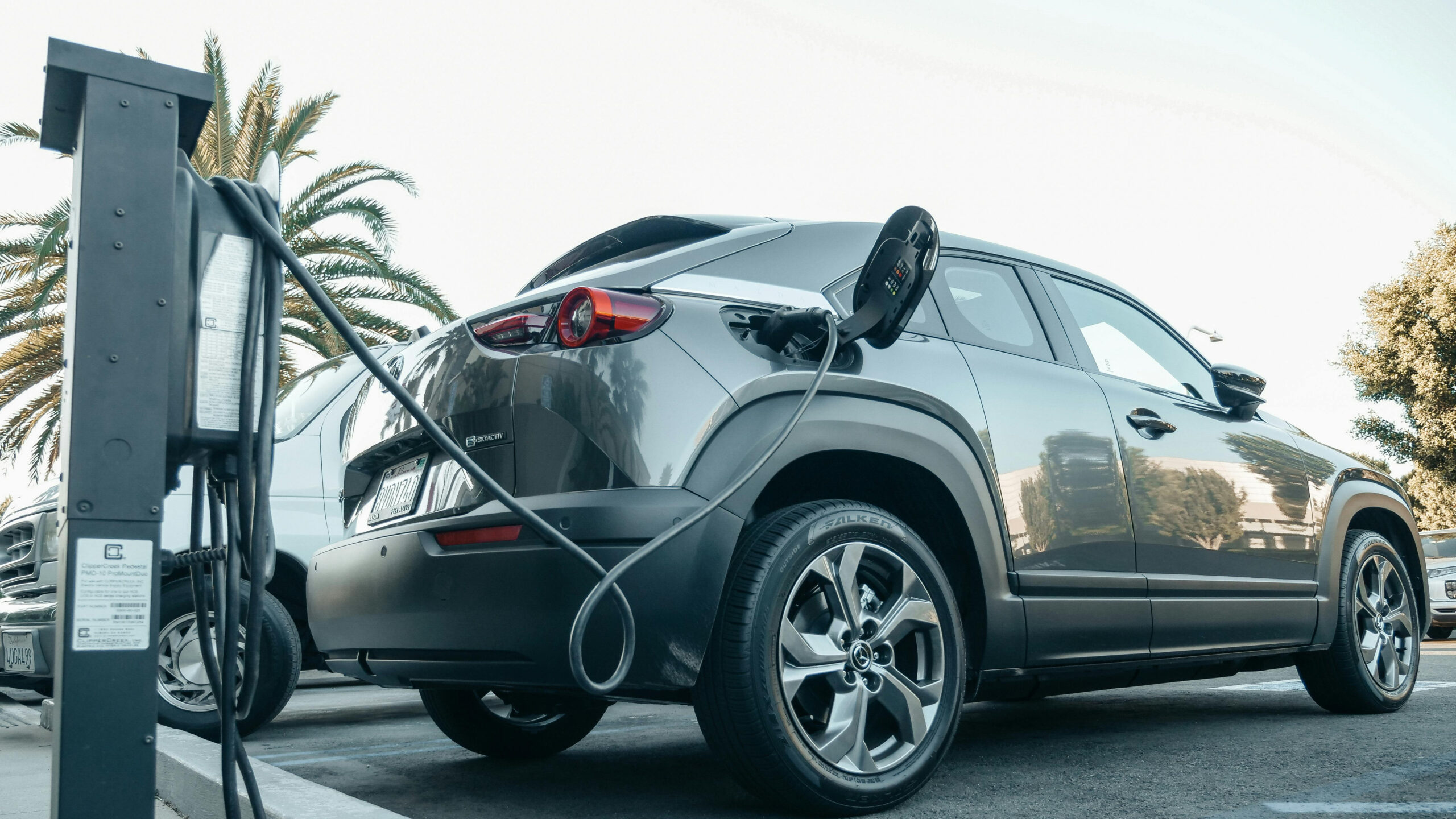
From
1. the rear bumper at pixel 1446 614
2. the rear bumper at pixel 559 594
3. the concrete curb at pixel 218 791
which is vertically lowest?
the rear bumper at pixel 1446 614

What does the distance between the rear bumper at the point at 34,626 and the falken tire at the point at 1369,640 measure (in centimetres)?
508

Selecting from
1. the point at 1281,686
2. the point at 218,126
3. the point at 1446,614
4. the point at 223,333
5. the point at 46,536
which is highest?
the point at 218,126

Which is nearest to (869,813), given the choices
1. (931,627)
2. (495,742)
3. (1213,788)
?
(931,627)

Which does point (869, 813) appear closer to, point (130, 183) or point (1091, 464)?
point (1091, 464)

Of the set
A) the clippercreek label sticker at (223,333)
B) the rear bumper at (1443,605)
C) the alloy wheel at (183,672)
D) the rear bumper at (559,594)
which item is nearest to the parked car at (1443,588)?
the rear bumper at (1443,605)

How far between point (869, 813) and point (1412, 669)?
342 centimetres

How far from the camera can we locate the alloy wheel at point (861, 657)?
8.77ft

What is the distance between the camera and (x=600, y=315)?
8.51ft

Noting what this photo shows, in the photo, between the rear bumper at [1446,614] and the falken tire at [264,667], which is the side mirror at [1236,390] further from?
the rear bumper at [1446,614]

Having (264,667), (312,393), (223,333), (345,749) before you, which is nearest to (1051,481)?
(223,333)

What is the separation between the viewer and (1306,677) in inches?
187

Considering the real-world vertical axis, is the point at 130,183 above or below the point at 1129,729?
above

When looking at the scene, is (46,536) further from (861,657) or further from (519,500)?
(861,657)

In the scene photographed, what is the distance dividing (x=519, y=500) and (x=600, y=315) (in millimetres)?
464
